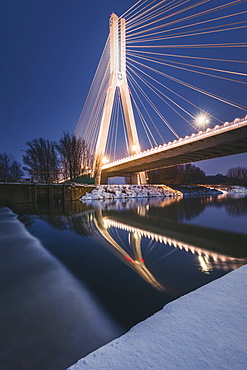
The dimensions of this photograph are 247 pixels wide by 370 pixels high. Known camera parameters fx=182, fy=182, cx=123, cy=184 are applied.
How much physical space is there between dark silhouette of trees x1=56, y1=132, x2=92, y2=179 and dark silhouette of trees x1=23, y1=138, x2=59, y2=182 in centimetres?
523

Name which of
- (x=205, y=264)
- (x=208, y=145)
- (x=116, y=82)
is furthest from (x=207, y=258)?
(x=116, y=82)

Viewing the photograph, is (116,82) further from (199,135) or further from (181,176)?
(181,176)

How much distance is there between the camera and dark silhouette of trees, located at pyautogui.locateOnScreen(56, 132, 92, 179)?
94.4ft

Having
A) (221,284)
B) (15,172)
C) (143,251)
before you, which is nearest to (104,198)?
(143,251)

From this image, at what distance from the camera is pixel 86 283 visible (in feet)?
7.80

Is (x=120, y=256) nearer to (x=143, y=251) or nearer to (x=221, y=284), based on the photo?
(x=143, y=251)

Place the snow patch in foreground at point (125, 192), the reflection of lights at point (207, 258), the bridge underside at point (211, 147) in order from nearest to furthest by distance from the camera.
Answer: the reflection of lights at point (207, 258) < the bridge underside at point (211, 147) < the snow patch in foreground at point (125, 192)

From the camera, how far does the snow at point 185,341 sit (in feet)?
3.58

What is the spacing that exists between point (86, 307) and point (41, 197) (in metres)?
19.3

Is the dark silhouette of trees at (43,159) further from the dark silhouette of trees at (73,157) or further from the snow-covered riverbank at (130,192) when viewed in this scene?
the snow-covered riverbank at (130,192)

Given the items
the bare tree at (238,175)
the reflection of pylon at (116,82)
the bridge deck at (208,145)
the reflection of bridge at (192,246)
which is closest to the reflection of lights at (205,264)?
the reflection of bridge at (192,246)

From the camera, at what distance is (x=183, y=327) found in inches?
55.4

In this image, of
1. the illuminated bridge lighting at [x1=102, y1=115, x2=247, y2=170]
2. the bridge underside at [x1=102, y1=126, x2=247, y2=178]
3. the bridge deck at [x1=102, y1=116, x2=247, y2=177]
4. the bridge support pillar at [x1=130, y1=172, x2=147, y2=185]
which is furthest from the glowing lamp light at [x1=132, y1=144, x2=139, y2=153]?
the bridge support pillar at [x1=130, y1=172, x2=147, y2=185]

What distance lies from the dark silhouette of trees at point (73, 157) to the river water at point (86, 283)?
83.0 feet
